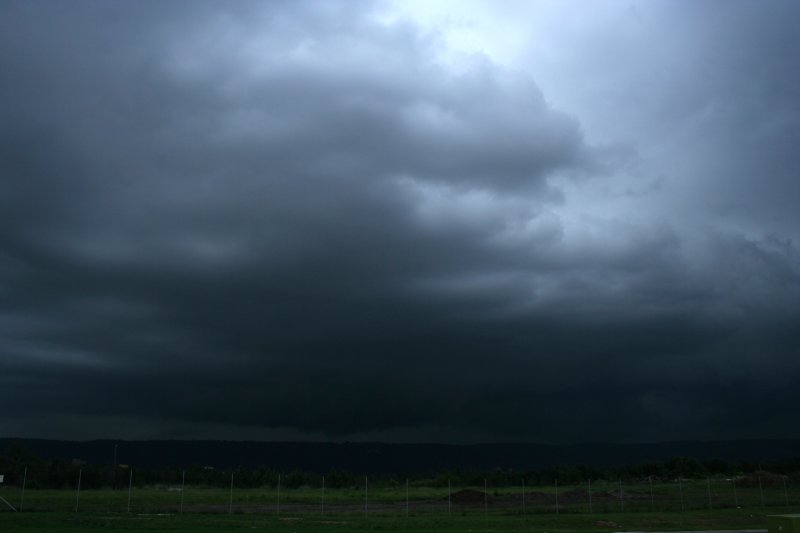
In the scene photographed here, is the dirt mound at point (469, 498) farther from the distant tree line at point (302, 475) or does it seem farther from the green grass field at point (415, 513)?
the distant tree line at point (302, 475)

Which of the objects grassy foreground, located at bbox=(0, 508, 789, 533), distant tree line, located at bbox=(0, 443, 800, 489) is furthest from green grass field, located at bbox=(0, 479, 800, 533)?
distant tree line, located at bbox=(0, 443, 800, 489)

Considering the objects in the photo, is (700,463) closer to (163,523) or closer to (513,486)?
(513,486)

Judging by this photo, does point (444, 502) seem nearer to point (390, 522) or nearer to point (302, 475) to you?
point (390, 522)

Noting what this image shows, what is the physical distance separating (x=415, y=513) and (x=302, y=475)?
49789 mm

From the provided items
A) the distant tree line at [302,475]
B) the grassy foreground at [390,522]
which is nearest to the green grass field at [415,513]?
the grassy foreground at [390,522]

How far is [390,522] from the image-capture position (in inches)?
1774

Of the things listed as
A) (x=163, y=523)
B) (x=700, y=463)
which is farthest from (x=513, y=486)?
(x=163, y=523)

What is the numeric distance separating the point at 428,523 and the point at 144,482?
64.8m

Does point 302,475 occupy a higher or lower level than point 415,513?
higher

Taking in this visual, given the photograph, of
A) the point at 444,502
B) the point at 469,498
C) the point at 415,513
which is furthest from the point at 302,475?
the point at 415,513

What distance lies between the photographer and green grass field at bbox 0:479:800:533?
42.1m

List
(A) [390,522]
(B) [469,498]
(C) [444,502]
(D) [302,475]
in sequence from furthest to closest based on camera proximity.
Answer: (D) [302,475]
(B) [469,498]
(C) [444,502]
(A) [390,522]

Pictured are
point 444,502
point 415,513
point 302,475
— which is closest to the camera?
point 415,513

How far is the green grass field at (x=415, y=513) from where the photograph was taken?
1656 inches
